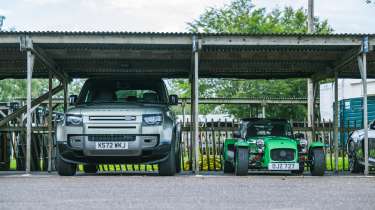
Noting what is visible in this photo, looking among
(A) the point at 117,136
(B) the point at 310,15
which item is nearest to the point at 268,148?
(A) the point at 117,136

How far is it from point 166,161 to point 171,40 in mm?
3002

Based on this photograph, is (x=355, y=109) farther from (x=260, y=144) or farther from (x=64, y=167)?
(x=64, y=167)

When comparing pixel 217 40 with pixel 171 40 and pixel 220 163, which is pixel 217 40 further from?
pixel 220 163

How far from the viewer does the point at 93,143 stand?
627 inches

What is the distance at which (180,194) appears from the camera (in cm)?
1134

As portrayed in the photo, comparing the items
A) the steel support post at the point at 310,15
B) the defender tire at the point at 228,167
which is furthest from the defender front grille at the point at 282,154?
the steel support post at the point at 310,15

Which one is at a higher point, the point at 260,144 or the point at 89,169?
the point at 260,144

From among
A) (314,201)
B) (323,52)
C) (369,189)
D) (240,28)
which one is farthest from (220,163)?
(240,28)

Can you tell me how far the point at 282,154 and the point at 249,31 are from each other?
34.5 m

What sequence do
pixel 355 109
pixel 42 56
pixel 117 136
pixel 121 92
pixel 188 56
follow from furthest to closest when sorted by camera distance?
pixel 355 109
pixel 188 56
pixel 42 56
pixel 121 92
pixel 117 136

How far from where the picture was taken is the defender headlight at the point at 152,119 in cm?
1608

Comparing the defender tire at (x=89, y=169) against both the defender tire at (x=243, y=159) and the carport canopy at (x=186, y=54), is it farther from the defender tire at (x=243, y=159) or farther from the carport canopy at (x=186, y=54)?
the defender tire at (x=243, y=159)

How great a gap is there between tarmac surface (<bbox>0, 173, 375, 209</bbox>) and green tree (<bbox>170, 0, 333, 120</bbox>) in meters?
36.9

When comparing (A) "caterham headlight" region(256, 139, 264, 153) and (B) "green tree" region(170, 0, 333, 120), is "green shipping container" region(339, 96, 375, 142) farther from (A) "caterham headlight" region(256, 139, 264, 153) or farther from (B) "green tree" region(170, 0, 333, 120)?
(A) "caterham headlight" region(256, 139, 264, 153)
